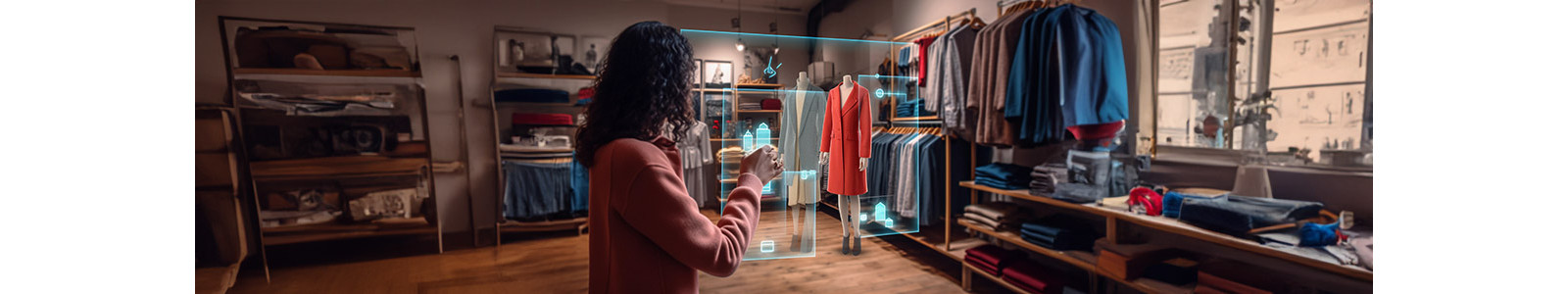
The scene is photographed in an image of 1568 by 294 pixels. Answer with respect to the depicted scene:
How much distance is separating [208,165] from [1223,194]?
4267mm

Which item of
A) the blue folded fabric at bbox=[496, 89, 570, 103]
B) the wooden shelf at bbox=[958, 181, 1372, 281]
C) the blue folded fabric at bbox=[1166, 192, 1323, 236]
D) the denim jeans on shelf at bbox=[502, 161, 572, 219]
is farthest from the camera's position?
the denim jeans on shelf at bbox=[502, 161, 572, 219]

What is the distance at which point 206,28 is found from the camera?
2.20 meters

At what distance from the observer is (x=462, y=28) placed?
8.04ft

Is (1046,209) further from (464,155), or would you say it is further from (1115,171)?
(464,155)

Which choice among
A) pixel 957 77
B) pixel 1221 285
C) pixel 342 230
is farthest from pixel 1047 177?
pixel 342 230

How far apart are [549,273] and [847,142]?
1846 millimetres

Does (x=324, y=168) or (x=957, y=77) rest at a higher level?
(x=957, y=77)

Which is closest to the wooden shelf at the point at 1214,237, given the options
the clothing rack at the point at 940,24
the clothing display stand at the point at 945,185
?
the clothing display stand at the point at 945,185

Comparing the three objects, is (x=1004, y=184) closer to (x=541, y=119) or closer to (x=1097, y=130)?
(x=1097, y=130)

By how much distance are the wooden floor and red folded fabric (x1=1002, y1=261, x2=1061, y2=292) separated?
0.72 feet

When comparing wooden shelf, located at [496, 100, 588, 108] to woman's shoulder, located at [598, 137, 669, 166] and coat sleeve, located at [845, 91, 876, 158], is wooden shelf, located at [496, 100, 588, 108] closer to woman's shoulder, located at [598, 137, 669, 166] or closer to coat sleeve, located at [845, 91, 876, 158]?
coat sleeve, located at [845, 91, 876, 158]

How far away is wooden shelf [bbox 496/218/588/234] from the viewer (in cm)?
279

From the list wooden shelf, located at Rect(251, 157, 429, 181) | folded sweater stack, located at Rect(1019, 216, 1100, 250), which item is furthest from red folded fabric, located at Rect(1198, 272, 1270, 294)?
wooden shelf, located at Rect(251, 157, 429, 181)

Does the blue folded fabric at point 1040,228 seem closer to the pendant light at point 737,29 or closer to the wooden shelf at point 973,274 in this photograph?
the wooden shelf at point 973,274
